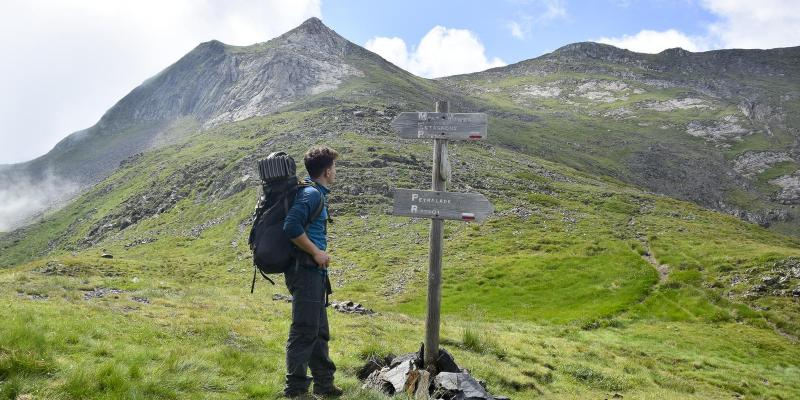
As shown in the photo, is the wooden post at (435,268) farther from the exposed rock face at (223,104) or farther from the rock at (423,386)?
the exposed rock face at (223,104)

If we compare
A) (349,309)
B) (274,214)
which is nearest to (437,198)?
(274,214)

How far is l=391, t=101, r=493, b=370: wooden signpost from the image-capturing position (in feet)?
34.3

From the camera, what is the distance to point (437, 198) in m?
10.6

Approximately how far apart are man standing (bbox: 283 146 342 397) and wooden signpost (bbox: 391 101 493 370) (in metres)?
2.98

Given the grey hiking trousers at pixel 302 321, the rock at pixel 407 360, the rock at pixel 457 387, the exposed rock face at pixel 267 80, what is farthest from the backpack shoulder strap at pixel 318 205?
the exposed rock face at pixel 267 80

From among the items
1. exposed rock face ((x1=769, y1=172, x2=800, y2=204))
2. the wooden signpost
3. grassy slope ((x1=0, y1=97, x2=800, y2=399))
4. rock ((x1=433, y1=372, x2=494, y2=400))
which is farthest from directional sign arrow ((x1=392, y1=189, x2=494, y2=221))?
exposed rock face ((x1=769, y1=172, x2=800, y2=204))

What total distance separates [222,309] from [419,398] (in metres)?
13.1

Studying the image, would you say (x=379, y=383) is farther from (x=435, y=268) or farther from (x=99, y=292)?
(x=99, y=292)

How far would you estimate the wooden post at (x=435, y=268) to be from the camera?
35.8 feet

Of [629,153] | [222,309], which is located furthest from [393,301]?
[629,153]

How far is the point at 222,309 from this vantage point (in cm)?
1959

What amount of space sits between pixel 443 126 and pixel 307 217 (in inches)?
182

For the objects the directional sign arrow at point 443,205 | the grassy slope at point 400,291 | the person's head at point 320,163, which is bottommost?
the grassy slope at point 400,291

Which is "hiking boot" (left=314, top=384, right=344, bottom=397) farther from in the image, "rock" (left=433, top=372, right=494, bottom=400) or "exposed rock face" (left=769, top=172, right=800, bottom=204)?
"exposed rock face" (left=769, top=172, right=800, bottom=204)
